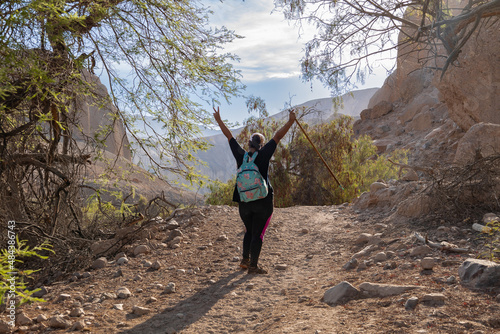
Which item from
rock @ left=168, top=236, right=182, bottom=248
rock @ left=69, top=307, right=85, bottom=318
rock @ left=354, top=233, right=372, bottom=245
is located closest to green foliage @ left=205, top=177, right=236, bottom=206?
rock @ left=168, top=236, right=182, bottom=248

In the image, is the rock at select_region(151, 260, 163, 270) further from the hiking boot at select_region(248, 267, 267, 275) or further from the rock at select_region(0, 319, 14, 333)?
the rock at select_region(0, 319, 14, 333)

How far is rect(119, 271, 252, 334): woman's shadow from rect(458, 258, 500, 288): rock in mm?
2433

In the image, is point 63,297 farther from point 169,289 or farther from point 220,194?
point 220,194

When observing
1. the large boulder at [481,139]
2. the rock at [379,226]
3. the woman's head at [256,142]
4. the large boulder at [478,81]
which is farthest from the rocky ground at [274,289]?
the large boulder at [478,81]

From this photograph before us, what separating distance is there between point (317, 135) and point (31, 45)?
10.1 meters

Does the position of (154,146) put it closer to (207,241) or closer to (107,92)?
(107,92)

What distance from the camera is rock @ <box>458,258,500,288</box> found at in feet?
11.3

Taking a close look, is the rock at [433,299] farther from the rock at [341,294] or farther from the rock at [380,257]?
the rock at [380,257]

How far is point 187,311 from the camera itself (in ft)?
13.3

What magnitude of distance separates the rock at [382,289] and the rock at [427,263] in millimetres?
663

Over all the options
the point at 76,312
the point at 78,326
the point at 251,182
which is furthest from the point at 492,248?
the point at 76,312

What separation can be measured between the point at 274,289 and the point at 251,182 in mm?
1280

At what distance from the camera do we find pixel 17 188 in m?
5.87

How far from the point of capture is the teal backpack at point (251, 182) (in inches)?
188
